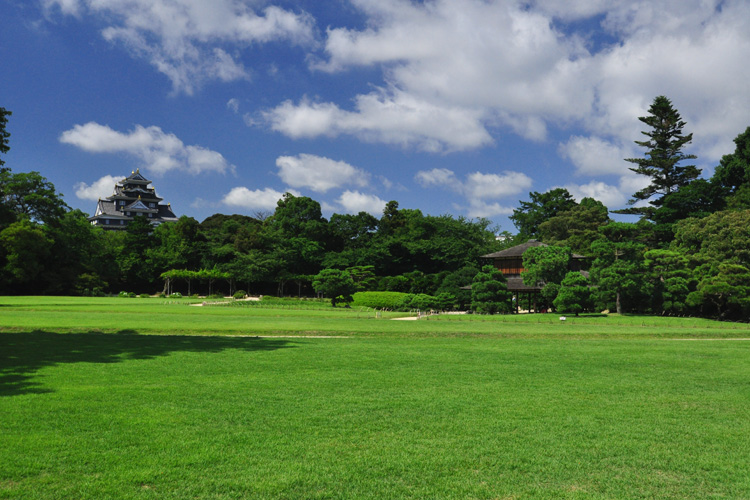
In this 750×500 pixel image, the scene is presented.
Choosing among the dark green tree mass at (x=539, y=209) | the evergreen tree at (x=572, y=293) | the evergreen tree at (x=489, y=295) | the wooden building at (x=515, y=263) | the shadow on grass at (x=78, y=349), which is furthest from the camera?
the dark green tree mass at (x=539, y=209)

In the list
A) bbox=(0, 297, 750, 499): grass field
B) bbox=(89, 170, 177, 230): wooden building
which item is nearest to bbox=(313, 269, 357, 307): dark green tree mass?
bbox=(0, 297, 750, 499): grass field

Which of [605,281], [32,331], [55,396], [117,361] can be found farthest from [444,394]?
[605,281]

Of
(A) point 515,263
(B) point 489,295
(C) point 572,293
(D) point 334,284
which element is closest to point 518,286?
(A) point 515,263

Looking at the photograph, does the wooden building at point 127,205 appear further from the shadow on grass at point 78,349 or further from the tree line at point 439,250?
the shadow on grass at point 78,349

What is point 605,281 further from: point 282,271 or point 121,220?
point 121,220

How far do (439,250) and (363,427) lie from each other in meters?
51.5

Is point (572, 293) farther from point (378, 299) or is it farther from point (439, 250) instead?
point (439, 250)

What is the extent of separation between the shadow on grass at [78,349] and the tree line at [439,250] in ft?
84.5

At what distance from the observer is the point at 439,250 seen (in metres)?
56.8

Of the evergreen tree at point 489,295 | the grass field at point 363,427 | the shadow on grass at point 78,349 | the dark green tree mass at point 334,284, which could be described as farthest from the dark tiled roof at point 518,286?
the shadow on grass at point 78,349

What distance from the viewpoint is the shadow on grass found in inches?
329

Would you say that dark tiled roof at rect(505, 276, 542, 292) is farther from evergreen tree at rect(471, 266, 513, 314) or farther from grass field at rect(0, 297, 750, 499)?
grass field at rect(0, 297, 750, 499)

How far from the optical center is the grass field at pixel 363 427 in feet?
14.0

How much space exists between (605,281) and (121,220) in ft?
263
